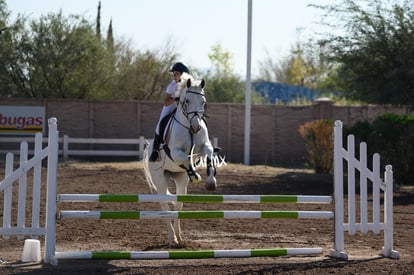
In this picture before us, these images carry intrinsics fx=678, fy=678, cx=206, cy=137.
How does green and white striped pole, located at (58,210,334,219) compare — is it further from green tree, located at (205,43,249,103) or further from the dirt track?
green tree, located at (205,43,249,103)

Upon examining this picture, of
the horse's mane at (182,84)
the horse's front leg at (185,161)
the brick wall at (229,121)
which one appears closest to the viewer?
the horse's front leg at (185,161)

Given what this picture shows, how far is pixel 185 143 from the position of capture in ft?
31.1

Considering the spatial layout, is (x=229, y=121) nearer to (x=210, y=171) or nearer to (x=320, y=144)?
(x=320, y=144)

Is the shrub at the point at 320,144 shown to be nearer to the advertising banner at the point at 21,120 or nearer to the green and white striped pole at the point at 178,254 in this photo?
the advertising banner at the point at 21,120

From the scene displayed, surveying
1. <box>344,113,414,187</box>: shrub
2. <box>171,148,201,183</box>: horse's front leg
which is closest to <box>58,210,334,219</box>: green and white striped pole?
<box>171,148,201,183</box>: horse's front leg

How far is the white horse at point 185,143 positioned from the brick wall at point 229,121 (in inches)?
709

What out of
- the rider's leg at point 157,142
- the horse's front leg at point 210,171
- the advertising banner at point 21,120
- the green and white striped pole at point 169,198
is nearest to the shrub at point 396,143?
the rider's leg at point 157,142

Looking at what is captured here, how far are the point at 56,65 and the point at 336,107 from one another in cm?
1265

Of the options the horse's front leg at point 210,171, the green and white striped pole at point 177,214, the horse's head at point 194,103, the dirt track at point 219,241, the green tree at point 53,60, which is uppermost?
the green tree at point 53,60

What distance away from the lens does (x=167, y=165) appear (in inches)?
391

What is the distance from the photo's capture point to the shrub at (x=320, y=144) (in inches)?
877

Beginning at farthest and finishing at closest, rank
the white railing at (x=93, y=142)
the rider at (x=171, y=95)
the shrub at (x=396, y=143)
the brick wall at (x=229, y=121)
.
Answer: the brick wall at (x=229, y=121) < the white railing at (x=93, y=142) < the shrub at (x=396, y=143) < the rider at (x=171, y=95)

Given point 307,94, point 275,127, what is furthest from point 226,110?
point 307,94

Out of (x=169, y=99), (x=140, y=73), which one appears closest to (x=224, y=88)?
(x=140, y=73)
